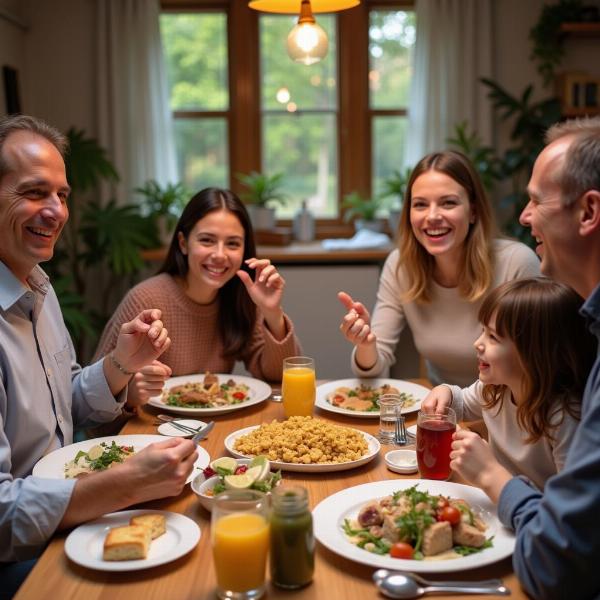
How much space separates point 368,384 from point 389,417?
0.46 meters

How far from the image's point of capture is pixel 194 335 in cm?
244

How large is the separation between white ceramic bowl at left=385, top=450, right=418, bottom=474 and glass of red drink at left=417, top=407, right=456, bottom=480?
0.13 ft

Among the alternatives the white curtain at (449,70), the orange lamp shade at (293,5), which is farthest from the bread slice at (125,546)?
the white curtain at (449,70)

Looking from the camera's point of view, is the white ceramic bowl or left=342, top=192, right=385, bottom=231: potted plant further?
left=342, top=192, right=385, bottom=231: potted plant

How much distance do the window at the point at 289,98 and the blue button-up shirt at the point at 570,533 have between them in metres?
3.97

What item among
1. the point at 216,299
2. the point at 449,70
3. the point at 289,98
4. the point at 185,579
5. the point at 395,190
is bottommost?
the point at 185,579

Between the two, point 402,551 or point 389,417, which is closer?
point 402,551

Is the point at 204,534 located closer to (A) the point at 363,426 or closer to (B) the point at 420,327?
(A) the point at 363,426

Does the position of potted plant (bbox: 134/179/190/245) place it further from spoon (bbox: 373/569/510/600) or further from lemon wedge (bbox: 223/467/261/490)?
spoon (bbox: 373/569/510/600)

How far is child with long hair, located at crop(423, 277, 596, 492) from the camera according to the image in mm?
1387

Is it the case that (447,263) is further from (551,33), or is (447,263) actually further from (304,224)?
(551,33)

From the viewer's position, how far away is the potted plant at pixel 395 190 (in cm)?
453

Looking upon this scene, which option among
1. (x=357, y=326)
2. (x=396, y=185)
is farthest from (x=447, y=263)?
(x=396, y=185)

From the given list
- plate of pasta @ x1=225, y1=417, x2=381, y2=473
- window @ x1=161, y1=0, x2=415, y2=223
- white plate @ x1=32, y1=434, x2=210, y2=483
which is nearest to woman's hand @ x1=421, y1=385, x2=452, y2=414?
plate of pasta @ x1=225, y1=417, x2=381, y2=473
